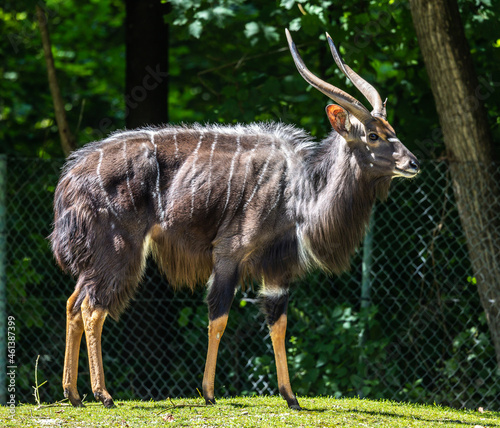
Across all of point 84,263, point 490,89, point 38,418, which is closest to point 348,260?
point 84,263

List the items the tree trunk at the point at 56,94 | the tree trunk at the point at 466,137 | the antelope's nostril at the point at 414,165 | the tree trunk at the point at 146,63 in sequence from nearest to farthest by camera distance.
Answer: the antelope's nostril at the point at 414,165 → the tree trunk at the point at 466,137 → the tree trunk at the point at 56,94 → the tree trunk at the point at 146,63

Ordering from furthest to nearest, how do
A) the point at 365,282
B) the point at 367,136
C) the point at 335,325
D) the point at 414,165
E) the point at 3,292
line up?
the point at 335,325 → the point at 365,282 → the point at 3,292 → the point at 367,136 → the point at 414,165

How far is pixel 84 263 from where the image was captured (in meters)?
4.57

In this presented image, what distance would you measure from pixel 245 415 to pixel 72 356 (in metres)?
1.20

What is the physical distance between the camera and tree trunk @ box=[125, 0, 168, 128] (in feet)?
23.1

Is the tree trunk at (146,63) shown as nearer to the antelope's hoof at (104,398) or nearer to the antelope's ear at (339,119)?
the antelope's ear at (339,119)

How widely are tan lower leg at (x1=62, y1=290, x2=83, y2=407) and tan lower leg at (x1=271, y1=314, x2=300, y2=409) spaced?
1.25m

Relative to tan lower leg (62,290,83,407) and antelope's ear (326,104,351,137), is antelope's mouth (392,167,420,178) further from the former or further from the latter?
tan lower leg (62,290,83,407)

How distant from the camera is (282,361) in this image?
14.8ft

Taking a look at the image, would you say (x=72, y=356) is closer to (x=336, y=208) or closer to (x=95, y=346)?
(x=95, y=346)

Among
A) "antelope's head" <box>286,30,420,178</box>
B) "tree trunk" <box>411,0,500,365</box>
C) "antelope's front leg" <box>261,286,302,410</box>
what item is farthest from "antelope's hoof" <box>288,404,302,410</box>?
"tree trunk" <box>411,0,500,365</box>

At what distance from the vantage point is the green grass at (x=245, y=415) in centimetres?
395

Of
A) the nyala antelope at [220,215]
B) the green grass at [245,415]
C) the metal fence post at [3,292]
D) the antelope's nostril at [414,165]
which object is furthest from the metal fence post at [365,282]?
the metal fence post at [3,292]

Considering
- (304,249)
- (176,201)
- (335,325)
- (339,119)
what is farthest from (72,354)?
(335,325)
